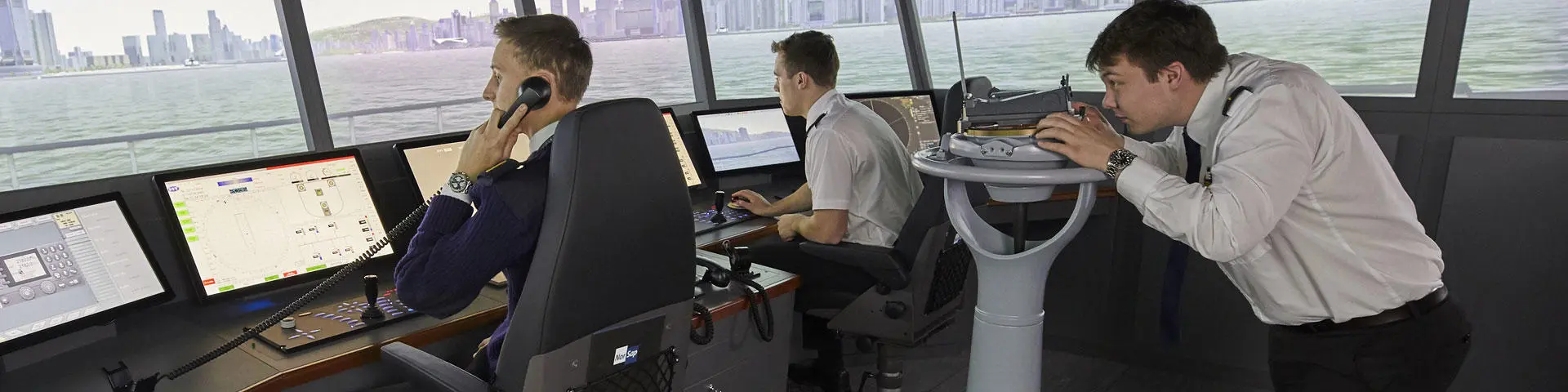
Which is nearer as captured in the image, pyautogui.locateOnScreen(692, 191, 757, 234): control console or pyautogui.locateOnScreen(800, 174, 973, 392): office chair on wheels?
pyautogui.locateOnScreen(800, 174, 973, 392): office chair on wheels

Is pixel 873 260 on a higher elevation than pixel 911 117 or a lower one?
lower

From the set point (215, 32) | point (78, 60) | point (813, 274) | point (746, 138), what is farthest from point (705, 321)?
point (78, 60)

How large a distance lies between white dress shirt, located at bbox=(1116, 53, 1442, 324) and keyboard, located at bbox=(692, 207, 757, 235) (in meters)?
1.36

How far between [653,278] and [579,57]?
0.42 meters

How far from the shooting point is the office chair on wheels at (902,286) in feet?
7.40

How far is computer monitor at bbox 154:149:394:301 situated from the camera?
1.74 m

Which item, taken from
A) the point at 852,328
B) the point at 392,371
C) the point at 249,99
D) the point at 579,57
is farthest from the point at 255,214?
the point at 249,99

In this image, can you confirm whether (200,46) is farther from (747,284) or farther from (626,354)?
(626,354)

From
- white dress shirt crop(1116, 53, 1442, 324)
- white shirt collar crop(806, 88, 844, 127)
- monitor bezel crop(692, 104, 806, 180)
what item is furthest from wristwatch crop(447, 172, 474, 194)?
monitor bezel crop(692, 104, 806, 180)

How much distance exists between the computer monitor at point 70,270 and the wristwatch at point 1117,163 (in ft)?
5.75

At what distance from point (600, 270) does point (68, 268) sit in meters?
1.01

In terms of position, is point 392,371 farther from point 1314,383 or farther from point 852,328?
point 1314,383

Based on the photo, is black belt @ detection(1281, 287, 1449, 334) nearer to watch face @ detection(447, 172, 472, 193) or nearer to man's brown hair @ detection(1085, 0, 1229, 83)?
man's brown hair @ detection(1085, 0, 1229, 83)

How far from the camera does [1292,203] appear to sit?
4.61ft
